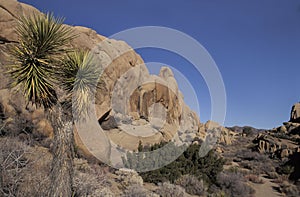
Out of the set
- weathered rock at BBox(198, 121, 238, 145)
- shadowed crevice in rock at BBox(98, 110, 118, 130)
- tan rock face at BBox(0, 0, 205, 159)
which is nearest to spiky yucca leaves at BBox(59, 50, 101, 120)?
tan rock face at BBox(0, 0, 205, 159)

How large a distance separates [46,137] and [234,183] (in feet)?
29.4

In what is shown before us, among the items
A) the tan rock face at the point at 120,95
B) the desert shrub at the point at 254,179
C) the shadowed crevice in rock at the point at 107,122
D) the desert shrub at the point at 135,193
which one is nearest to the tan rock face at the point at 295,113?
the tan rock face at the point at 120,95

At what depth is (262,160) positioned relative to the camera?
1991cm

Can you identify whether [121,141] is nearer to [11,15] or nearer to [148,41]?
[148,41]

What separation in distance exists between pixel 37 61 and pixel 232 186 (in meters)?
10.0

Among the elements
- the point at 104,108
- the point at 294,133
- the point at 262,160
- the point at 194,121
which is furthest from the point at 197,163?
the point at 194,121

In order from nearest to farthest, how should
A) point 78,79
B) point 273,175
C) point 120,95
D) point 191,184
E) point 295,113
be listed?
point 78,79
point 191,184
point 273,175
point 120,95
point 295,113

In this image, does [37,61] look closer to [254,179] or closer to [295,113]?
[254,179]

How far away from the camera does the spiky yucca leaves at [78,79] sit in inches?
204

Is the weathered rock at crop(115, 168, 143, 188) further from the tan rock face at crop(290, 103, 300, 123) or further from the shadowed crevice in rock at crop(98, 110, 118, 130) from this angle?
the tan rock face at crop(290, 103, 300, 123)

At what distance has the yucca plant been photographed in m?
4.75

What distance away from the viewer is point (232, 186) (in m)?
11.5

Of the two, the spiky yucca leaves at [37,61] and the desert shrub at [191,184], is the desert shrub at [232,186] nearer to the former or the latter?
the desert shrub at [191,184]

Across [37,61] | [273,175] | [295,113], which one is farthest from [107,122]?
[295,113]
